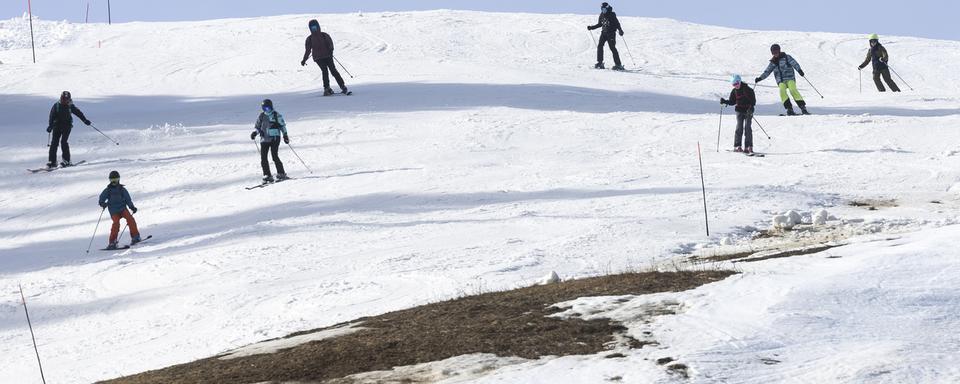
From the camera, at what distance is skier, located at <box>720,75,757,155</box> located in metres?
21.4

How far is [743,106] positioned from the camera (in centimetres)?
2145

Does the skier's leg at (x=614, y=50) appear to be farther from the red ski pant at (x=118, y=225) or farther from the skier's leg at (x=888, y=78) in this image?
the red ski pant at (x=118, y=225)

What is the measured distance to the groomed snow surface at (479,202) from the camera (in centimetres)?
911

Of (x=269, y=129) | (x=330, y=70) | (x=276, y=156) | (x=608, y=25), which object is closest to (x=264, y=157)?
Result: (x=276, y=156)

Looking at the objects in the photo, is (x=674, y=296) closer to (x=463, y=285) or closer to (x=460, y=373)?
(x=460, y=373)

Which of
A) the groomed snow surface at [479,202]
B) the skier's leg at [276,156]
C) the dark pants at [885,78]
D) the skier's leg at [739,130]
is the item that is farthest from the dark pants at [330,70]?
the dark pants at [885,78]

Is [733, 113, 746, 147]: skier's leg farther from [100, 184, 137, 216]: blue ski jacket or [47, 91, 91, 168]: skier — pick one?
[47, 91, 91, 168]: skier

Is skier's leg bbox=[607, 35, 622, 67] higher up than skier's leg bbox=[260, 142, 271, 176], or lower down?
higher up

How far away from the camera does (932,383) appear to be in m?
7.44

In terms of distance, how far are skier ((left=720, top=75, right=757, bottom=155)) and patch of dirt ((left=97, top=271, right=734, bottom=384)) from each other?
10.5 metres

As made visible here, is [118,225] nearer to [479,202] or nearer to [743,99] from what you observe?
[479,202]

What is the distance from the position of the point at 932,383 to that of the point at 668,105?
21789 mm

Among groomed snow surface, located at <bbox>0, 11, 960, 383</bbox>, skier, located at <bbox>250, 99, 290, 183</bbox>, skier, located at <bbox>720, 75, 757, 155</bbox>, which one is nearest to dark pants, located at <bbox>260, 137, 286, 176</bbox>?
skier, located at <bbox>250, 99, 290, 183</bbox>

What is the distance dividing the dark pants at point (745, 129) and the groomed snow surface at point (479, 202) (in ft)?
→ 1.37
